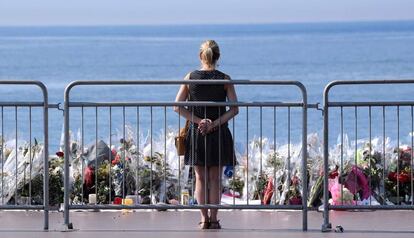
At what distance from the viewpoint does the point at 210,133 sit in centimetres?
1406

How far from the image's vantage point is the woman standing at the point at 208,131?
14.0m

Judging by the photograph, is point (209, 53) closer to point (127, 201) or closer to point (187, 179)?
point (127, 201)

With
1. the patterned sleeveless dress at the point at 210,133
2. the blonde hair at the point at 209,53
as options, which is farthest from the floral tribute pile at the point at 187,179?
the blonde hair at the point at 209,53

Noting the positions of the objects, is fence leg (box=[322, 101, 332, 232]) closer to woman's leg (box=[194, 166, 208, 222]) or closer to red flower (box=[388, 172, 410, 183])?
woman's leg (box=[194, 166, 208, 222])

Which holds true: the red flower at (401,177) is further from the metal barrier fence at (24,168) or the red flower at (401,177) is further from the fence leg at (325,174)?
the metal barrier fence at (24,168)

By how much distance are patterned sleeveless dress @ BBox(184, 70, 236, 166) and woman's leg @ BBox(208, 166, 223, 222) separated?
3.4 inches

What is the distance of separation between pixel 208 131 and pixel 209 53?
2.44 feet

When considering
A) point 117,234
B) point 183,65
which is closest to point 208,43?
point 117,234

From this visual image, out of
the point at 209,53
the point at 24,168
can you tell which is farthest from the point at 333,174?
the point at 24,168

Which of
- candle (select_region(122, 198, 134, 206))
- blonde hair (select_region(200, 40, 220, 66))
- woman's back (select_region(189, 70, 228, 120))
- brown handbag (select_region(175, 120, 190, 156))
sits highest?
blonde hair (select_region(200, 40, 220, 66))

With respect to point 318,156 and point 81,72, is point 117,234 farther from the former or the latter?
point 81,72

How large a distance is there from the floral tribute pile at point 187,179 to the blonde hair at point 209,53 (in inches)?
62.8

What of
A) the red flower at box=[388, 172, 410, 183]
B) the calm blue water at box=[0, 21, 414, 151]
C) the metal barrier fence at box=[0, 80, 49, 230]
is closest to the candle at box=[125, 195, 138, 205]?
the metal barrier fence at box=[0, 80, 49, 230]

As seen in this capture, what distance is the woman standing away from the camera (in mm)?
14016
